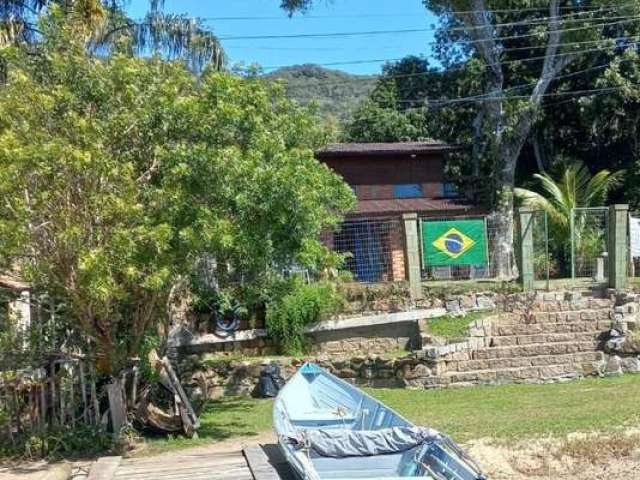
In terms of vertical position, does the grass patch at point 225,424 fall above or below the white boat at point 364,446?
below

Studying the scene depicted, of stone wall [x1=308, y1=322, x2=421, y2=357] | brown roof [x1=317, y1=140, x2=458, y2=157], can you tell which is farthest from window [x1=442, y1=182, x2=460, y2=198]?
stone wall [x1=308, y1=322, x2=421, y2=357]

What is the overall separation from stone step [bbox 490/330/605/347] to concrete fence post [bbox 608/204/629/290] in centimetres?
199

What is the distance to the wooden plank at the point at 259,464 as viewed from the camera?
24.9 ft

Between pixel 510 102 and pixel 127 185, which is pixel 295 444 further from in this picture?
pixel 510 102

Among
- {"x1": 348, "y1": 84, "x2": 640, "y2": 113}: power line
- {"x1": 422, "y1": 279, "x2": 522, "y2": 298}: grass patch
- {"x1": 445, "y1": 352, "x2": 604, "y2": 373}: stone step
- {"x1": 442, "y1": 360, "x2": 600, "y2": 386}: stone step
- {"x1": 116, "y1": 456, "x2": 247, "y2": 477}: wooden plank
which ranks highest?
{"x1": 348, "y1": 84, "x2": 640, "y2": 113}: power line

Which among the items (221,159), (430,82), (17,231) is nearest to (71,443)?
(17,231)

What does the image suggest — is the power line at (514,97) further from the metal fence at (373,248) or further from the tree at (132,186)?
the tree at (132,186)

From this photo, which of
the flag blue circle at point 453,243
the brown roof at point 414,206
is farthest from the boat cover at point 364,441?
the brown roof at point 414,206

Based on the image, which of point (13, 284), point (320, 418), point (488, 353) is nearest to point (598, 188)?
point (488, 353)

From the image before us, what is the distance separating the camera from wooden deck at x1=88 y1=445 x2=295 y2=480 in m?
7.77

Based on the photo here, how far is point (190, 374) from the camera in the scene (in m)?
16.3

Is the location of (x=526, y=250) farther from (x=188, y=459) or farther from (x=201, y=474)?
(x=201, y=474)

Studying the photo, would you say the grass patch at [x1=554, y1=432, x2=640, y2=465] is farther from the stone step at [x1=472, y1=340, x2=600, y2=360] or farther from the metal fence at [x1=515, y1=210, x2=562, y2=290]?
the metal fence at [x1=515, y1=210, x2=562, y2=290]

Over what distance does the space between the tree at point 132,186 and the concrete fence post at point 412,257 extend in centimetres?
760
